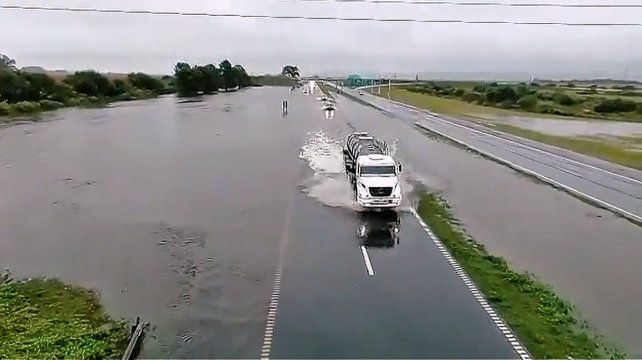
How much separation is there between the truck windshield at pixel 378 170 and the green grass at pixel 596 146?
58.4 feet

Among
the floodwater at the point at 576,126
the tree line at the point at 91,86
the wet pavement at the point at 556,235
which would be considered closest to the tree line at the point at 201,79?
the tree line at the point at 91,86

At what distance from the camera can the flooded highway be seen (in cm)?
1062

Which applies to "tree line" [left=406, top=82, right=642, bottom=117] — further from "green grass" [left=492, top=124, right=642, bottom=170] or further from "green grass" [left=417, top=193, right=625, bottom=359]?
"green grass" [left=417, top=193, right=625, bottom=359]

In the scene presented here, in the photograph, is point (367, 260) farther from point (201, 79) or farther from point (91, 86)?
point (201, 79)

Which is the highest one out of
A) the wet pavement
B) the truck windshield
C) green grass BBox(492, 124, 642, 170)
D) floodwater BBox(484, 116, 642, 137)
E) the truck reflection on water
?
the truck windshield

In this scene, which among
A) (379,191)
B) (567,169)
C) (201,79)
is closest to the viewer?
(379,191)

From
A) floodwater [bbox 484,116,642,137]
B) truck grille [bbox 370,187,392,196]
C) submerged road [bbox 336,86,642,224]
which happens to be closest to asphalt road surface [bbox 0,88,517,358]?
truck grille [bbox 370,187,392,196]

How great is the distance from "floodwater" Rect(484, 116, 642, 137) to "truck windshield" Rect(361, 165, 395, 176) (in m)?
30.9

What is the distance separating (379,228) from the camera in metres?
17.8

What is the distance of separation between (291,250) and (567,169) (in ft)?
65.5

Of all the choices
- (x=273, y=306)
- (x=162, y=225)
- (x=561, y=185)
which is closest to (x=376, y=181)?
(x=162, y=225)

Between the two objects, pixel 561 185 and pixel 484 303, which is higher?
pixel 484 303


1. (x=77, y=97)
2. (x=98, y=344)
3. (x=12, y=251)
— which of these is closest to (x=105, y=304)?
(x=98, y=344)

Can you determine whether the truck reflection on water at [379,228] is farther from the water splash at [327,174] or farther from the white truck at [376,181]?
the water splash at [327,174]
